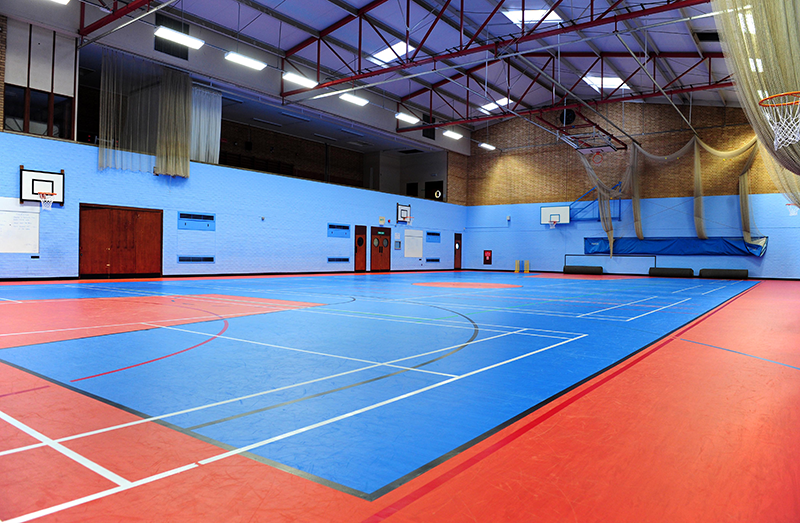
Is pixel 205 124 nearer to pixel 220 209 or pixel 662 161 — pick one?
pixel 220 209

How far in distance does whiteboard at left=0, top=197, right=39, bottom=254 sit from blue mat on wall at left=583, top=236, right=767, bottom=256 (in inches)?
1059

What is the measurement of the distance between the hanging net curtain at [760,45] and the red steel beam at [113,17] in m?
13.6

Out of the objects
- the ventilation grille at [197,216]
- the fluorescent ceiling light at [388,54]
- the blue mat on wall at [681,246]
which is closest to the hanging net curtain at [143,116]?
the ventilation grille at [197,216]

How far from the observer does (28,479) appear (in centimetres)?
238

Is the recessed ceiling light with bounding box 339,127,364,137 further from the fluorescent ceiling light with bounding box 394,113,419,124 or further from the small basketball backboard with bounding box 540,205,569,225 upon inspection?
the small basketball backboard with bounding box 540,205,569,225

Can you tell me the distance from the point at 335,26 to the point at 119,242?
11.5m

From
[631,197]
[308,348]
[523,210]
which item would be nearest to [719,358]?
[308,348]

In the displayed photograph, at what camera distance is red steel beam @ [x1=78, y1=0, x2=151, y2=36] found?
1324 cm

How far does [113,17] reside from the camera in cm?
1401

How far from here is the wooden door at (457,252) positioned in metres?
34.1

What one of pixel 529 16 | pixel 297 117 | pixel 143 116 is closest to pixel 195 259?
pixel 143 116

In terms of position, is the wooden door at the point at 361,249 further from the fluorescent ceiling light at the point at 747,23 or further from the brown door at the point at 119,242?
the fluorescent ceiling light at the point at 747,23

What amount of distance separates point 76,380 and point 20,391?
1.29 feet

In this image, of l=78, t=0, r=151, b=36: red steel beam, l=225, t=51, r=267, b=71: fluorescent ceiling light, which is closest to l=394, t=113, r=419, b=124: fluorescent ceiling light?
l=225, t=51, r=267, b=71: fluorescent ceiling light
